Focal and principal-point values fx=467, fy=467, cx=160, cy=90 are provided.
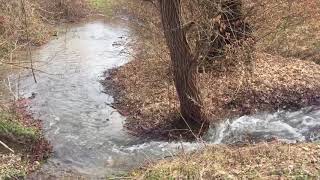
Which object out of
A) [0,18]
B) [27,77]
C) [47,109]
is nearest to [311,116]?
[47,109]

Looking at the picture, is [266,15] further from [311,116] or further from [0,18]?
[0,18]

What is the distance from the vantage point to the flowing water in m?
10.6

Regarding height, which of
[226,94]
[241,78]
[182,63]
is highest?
[182,63]

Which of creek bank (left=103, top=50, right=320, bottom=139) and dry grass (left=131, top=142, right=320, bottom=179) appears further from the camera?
creek bank (left=103, top=50, right=320, bottom=139)

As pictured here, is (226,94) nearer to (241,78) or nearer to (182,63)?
(241,78)

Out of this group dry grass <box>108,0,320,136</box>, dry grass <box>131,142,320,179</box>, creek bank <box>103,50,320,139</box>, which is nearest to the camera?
dry grass <box>131,142,320,179</box>

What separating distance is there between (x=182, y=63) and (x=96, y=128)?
10.4 ft

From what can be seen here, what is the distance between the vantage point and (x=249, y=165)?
7113mm

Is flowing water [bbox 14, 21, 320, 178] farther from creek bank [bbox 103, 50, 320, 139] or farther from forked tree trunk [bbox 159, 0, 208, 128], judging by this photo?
forked tree trunk [bbox 159, 0, 208, 128]

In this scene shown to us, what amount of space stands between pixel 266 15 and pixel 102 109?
6.42 meters

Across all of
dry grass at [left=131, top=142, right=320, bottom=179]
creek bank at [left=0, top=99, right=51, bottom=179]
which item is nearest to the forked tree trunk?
creek bank at [left=0, top=99, right=51, bottom=179]

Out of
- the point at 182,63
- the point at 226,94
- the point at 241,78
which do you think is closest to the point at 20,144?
the point at 182,63

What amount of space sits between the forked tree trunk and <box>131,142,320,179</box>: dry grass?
376 cm

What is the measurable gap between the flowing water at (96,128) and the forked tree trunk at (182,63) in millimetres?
739
